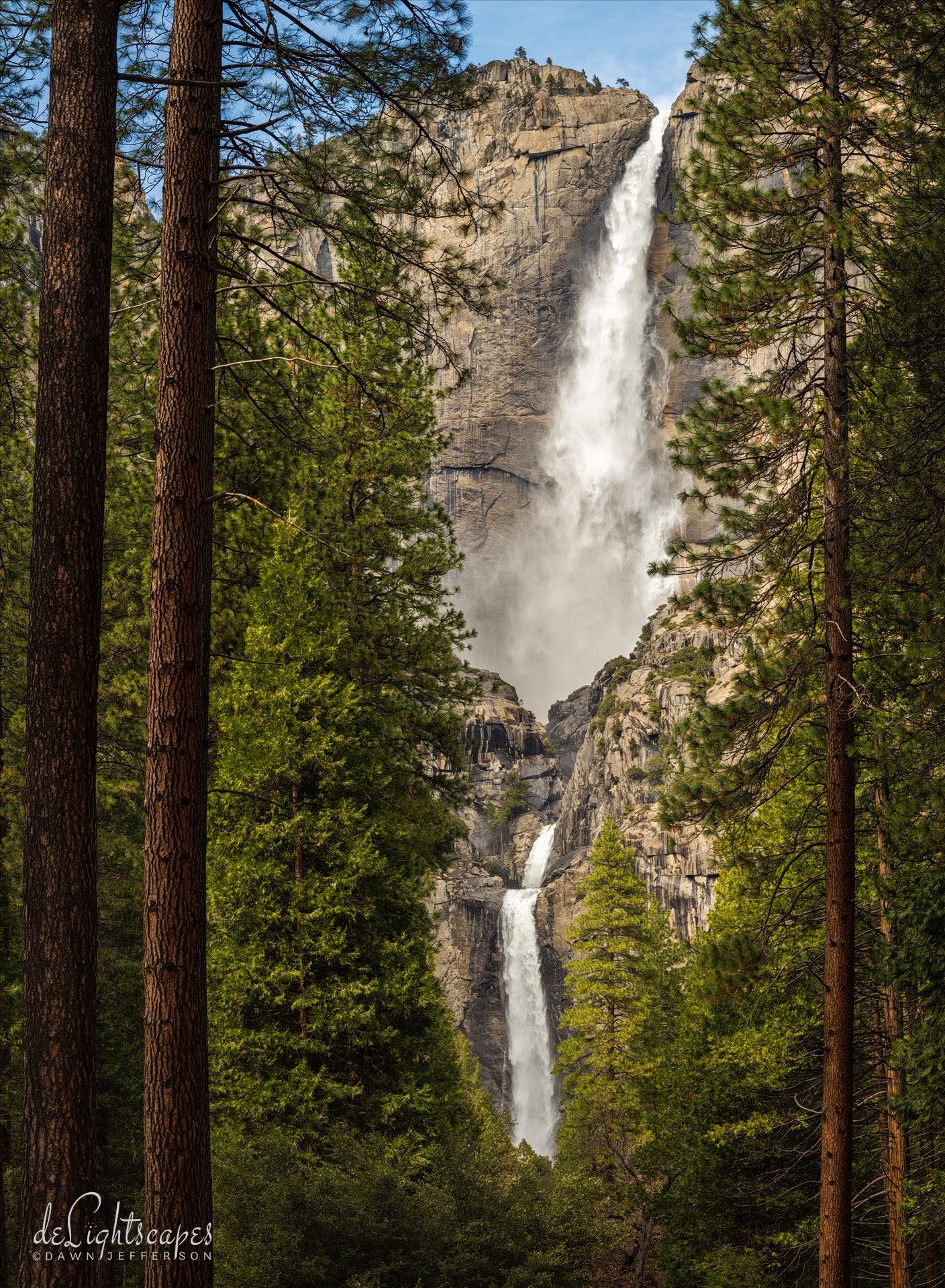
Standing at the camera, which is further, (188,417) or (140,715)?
(140,715)

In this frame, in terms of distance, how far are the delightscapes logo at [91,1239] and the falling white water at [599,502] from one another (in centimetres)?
10412

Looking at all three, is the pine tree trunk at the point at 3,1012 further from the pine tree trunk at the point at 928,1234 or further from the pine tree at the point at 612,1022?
the pine tree at the point at 612,1022

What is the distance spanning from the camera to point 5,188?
739cm

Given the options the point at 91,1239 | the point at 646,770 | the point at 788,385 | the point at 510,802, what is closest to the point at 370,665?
the point at 788,385

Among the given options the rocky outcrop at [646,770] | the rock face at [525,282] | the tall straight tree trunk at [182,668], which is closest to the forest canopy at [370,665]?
the tall straight tree trunk at [182,668]

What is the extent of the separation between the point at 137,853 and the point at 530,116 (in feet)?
389

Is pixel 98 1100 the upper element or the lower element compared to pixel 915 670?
lower

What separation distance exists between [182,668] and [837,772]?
5307 millimetres

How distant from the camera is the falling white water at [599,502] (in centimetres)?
10962

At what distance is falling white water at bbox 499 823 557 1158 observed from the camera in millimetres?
58156

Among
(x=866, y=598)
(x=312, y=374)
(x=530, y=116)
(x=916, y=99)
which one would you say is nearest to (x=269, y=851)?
(x=312, y=374)

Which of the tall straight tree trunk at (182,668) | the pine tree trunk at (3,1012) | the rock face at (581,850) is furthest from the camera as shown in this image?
the rock face at (581,850)

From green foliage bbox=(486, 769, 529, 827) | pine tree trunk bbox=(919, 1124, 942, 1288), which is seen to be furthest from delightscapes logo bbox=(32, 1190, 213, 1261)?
green foliage bbox=(486, 769, 529, 827)

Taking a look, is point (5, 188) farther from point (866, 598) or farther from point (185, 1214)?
point (866, 598)
